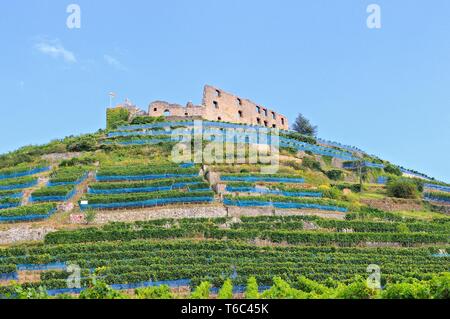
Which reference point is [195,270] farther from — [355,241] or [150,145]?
[150,145]

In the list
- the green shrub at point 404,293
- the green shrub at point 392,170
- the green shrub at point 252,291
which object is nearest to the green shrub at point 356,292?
the green shrub at point 404,293

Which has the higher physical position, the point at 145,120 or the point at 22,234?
the point at 145,120

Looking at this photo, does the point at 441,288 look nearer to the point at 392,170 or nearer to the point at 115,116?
the point at 392,170

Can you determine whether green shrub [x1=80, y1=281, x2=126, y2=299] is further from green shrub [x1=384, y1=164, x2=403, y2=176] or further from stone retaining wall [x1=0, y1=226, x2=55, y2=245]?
green shrub [x1=384, y1=164, x2=403, y2=176]

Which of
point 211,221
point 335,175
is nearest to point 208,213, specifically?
point 211,221

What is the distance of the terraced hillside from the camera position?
94.9ft

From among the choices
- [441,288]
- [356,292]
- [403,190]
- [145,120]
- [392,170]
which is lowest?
[356,292]

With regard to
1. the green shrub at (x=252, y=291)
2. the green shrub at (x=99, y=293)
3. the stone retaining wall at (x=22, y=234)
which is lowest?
the green shrub at (x=252, y=291)

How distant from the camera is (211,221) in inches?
1457

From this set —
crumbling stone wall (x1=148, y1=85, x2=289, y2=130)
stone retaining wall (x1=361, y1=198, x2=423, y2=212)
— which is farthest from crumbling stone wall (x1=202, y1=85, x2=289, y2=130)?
stone retaining wall (x1=361, y1=198, x2=423, y2=212)

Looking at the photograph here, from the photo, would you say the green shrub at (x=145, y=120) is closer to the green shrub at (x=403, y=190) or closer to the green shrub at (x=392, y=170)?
the green shrub at (x=392, y=170)

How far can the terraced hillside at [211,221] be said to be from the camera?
Result: 2894 cm

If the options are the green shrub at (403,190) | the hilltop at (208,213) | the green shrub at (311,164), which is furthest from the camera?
the green shrub at (311,164)
